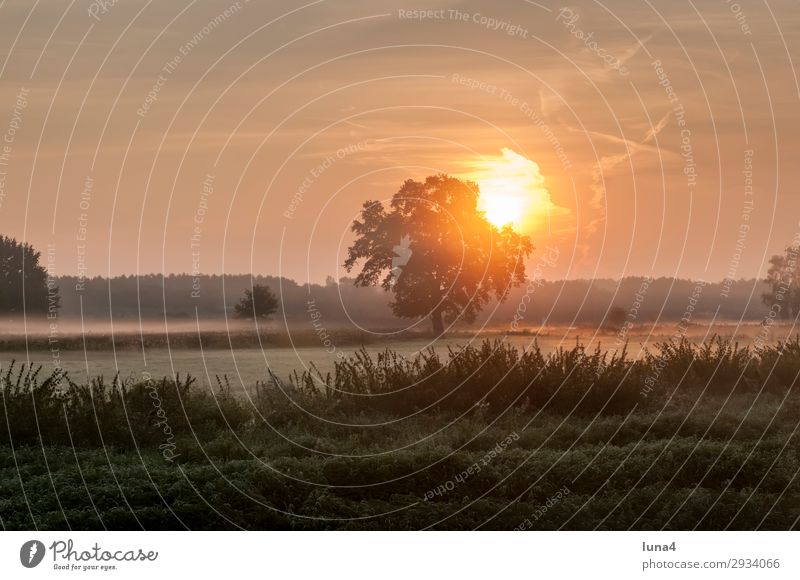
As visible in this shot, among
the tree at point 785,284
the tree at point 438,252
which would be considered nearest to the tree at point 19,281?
the tree at point 438,252

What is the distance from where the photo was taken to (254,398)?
691 inches

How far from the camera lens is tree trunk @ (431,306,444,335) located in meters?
23.0

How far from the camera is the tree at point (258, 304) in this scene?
20.7m

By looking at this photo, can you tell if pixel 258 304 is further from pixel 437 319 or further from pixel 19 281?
pixel 19 281

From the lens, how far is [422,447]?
15.5 meters

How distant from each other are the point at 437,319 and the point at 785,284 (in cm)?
731

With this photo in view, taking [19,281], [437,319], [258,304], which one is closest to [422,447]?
[258,304]

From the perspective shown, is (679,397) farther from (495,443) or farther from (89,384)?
(89,384)

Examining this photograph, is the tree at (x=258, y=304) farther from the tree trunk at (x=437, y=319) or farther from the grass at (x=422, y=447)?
the tree trunk at (x=437, y=319)

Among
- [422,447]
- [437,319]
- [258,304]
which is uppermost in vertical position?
[258,304]

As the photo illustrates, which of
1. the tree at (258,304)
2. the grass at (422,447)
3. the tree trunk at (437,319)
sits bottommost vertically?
the grass at (422,447)

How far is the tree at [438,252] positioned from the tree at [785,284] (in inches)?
206

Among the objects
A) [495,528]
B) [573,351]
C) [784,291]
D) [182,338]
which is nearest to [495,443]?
[495,528]
